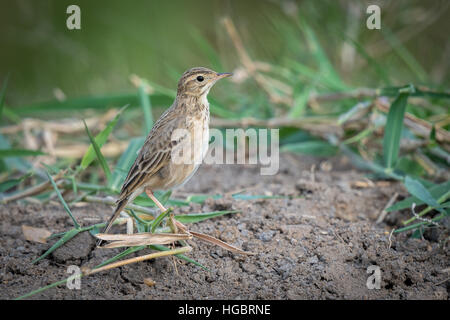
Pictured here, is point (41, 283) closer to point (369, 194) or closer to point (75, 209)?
point (75, 209)

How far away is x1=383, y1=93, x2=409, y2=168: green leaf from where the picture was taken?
3.54m

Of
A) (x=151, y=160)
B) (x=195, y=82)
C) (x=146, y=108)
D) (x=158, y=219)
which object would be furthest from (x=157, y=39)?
(x=158, y=219)

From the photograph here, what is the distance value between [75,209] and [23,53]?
5235mm

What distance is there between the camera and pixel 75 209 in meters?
3.30

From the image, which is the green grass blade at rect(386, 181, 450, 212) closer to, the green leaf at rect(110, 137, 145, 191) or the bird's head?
the bird's head

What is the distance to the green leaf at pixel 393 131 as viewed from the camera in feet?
11.6

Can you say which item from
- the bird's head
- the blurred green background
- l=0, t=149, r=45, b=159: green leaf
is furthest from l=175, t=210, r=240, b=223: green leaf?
the blurred green background

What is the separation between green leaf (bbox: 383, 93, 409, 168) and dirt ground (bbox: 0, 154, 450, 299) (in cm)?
37

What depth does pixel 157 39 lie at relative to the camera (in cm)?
754

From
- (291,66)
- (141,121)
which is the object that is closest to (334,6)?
(291,66)

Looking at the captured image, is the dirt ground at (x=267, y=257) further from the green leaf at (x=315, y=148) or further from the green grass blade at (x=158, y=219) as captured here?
the green leaf at (x=315, y=148)

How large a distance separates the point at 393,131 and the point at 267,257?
5.14 feet

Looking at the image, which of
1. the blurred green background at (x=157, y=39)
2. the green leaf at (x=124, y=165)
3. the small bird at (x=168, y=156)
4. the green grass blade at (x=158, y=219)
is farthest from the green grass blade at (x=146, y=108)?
the blurred green background at (x=157, y=39)

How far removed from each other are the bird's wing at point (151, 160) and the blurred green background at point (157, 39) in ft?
12.5
